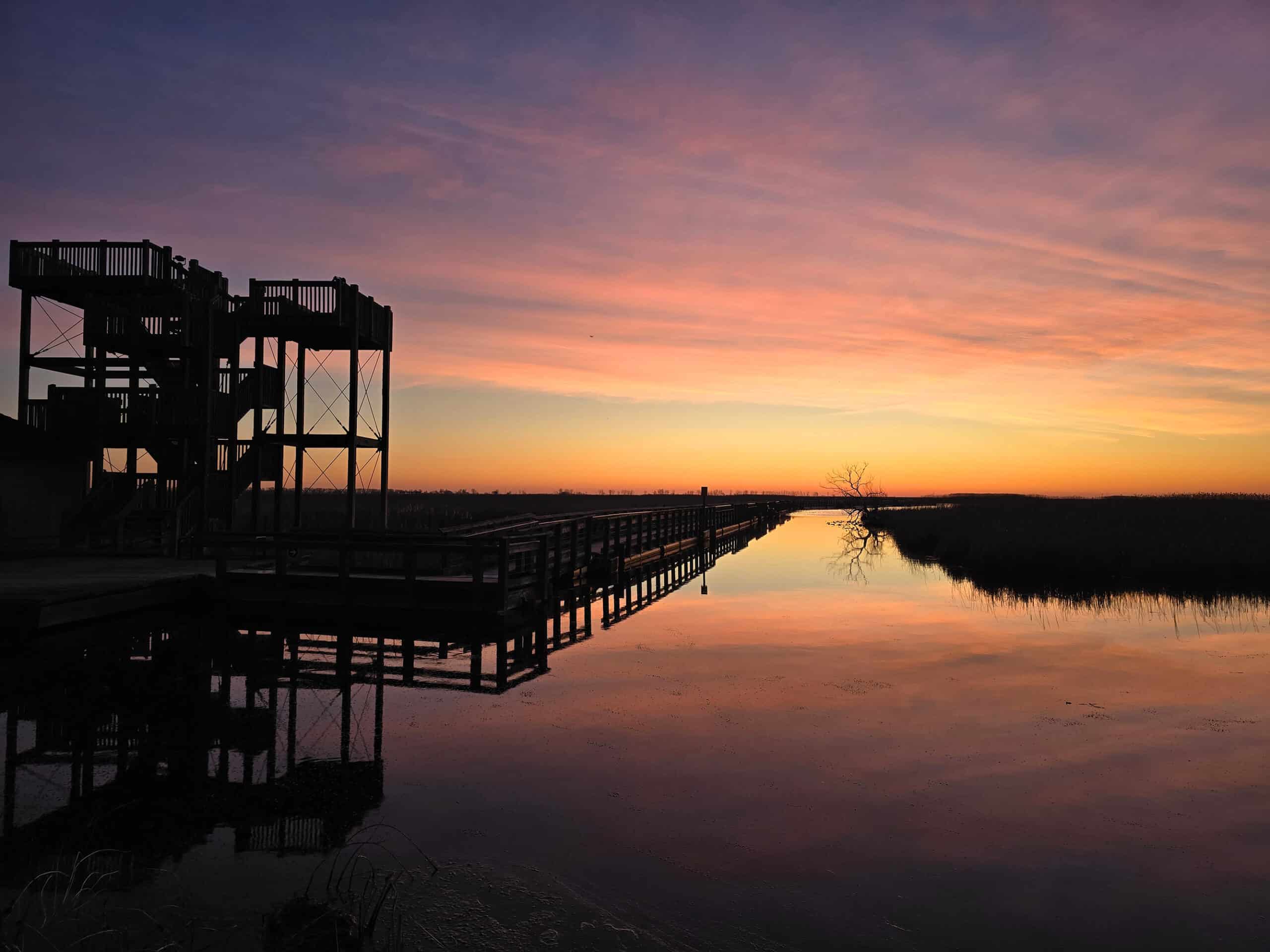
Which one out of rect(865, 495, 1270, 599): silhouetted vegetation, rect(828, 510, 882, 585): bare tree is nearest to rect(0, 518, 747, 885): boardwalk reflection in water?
rect(865, 495, 1270, 599): silhouetted vegetation

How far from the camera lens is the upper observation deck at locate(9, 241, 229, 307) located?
77.9 ft

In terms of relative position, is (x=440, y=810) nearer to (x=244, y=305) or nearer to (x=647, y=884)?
(x=647, y=884)

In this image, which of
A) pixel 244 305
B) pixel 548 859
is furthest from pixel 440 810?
pixel 244 305

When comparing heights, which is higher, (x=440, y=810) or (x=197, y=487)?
(x=197, y=487)

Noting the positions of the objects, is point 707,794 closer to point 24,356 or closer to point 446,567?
point 446,567

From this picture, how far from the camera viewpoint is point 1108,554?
2928 cm

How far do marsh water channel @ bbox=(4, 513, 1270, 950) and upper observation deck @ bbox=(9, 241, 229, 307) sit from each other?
1335 centimetres

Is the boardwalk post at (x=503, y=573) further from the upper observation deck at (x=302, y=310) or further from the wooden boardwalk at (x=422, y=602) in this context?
the upper observation deck at (x=302, y=310)

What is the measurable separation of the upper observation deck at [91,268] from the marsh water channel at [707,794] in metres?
13.4

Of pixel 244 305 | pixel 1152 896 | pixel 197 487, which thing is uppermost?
pixel 244 305

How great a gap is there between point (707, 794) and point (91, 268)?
77.6ft

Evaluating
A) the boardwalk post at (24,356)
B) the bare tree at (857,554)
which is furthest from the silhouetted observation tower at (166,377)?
the bare tree at (857,554)

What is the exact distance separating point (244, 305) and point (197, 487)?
529 centimetres

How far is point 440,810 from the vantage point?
7945 millimetres
